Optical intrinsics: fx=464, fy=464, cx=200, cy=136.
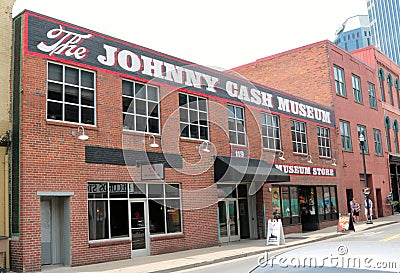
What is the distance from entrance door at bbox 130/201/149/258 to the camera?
52.8ft

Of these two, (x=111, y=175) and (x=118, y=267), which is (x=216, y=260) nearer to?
(x=118, y=267)

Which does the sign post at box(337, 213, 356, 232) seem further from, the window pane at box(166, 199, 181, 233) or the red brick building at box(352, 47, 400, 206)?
the red brick building at box(352, 47, 400, 206)

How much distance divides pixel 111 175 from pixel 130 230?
204cm

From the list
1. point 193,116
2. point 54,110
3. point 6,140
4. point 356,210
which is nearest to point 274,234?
point 193,116

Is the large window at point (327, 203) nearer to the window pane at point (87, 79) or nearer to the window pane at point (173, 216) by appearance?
the window pane at point (173, 216)

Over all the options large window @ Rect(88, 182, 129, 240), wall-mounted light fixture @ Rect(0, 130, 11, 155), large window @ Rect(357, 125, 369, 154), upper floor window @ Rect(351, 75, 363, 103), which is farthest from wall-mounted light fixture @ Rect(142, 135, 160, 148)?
upper floor window @ Rect(351, 75, 363, 103)

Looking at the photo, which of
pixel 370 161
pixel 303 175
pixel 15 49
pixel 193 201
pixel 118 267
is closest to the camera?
pixel 118 267

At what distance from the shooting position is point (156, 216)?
17.0 m

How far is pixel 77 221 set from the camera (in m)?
14.2

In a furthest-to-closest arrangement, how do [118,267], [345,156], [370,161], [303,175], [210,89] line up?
1. [370,161]
2. [345,156]
3. [303,175]
4. [210,89]
5. [118,267]


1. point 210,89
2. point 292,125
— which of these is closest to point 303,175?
point 292,125

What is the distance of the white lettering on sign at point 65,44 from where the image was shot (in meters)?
14.4

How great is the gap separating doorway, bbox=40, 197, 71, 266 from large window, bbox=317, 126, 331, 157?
61.4 ft

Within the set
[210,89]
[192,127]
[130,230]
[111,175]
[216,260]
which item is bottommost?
[216,260]
